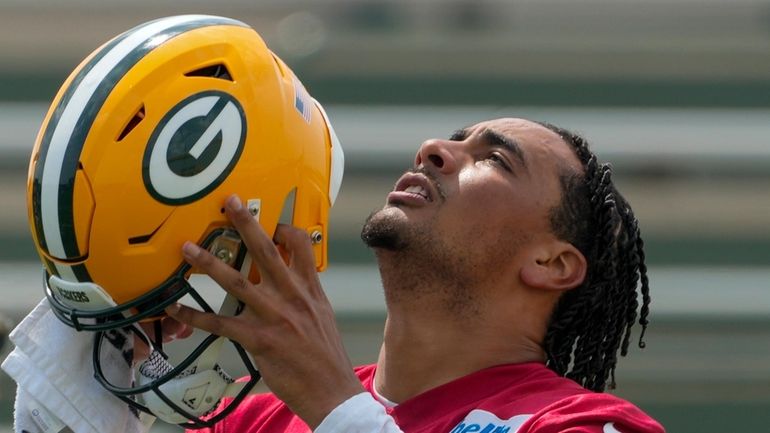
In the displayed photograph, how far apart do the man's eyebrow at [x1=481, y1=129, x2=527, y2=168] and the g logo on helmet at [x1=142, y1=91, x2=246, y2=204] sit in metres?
0.60

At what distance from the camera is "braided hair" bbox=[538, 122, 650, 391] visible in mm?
2205

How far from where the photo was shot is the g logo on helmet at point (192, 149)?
1.68 m

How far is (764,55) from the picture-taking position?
4.35 meters

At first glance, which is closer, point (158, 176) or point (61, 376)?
point (158, 176)

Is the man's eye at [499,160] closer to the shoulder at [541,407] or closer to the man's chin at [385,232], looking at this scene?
the man's chin at [385,232]

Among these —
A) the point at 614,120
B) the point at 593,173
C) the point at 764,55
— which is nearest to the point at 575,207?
the point at 593,173

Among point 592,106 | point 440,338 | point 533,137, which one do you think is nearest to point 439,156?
point 533,137

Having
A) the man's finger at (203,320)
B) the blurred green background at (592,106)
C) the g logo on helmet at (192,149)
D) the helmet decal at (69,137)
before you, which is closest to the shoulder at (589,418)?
the man's finger at (203,320)

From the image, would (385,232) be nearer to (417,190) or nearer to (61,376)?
(417,190)

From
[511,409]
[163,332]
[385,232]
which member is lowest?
[511,409]

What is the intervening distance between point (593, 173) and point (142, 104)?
86cm

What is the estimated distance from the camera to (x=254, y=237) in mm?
1706

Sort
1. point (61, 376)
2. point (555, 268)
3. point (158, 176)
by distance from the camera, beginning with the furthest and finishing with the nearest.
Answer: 1. point (555, 268)
2. point (61, 376)
3. point (158, 176)

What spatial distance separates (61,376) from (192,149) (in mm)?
415
